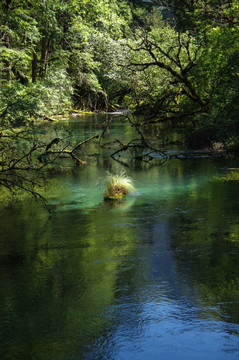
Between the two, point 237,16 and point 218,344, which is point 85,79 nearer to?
point 237,16

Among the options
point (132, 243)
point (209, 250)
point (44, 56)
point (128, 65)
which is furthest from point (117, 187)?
point (44, 56)

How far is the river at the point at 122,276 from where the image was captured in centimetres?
600

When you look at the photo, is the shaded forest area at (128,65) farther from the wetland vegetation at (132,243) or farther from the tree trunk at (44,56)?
the wetland vegetation at (132,243)

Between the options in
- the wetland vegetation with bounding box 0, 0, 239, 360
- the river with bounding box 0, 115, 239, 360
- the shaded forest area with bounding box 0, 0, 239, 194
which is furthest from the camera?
the shaded forest area with bounding box 0, 0, 239, 194

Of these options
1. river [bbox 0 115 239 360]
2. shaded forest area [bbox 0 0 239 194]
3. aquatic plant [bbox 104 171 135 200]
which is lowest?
Answer: river [bbox 0 115 239 360]

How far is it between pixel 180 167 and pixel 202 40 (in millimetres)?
10643

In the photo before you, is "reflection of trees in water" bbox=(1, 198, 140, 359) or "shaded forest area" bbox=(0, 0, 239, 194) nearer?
"reflection of trees in water" bbox=(1, 198, 140, 359)

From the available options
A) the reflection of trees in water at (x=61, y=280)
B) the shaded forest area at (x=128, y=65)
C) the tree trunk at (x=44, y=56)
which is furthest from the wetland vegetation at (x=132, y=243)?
the tree trunk at (x=44, y=56)

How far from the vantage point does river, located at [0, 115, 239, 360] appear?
600 cm

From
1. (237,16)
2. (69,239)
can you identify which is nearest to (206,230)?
(69,239)

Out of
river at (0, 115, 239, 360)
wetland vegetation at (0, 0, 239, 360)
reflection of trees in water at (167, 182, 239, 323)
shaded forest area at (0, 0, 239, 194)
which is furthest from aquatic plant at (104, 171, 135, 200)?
shaded forest area at (0, 0, 239, 194)

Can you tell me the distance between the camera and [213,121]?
20.2 m


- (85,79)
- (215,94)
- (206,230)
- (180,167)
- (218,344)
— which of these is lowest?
(218,344)

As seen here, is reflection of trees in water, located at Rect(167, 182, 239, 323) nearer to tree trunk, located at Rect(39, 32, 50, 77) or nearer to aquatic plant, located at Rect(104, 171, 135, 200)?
aquatic plant, located at Rect(104, 171, 135, 200)
